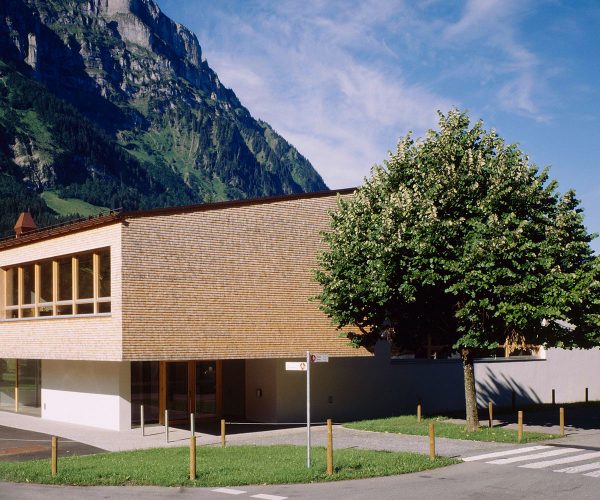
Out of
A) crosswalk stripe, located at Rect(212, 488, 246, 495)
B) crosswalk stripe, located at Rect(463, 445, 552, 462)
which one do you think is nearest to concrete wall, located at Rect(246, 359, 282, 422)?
crosswalk stripe, located at Rect(463, 445, 552, 462)

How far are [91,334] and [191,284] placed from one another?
3.43 meters

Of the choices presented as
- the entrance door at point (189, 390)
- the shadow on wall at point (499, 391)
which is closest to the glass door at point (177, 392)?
the entrance door at point (189, 390)

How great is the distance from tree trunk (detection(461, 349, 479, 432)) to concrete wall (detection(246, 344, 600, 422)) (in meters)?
6.17

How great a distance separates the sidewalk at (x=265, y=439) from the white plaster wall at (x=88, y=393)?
0.54m

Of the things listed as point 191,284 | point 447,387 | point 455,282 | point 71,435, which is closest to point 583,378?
point 447,387

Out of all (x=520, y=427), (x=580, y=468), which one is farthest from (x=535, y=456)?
(x=520, y=427)

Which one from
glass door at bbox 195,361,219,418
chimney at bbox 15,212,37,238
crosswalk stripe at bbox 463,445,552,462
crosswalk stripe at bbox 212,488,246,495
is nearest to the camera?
crosswalk stripe at bbox 212,488,246,495

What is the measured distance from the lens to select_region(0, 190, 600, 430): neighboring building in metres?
23.7

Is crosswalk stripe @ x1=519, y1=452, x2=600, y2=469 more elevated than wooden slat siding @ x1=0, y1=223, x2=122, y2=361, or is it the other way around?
wooden slat siding @ x1=0, y1=223, x2=122, y2=361

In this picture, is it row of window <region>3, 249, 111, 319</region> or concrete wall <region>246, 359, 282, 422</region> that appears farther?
concrete wall <region>246, 359, 282, 422</region>

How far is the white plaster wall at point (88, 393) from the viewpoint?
1000 inches

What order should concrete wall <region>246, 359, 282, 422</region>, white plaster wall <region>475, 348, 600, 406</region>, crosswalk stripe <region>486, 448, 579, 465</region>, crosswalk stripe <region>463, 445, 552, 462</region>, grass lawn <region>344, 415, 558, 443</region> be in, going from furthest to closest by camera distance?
white plaster wall <region>475, 348, 600, 406</region>, concrete wall <region>246, 359, 282, 422</region>, grass lawn <region>344, 415, 558, 443</region>, crosswalk stripe <region>463, 445, 552, 462</region>, crosswalk stripe <region>486, 448, 579, 465</region>

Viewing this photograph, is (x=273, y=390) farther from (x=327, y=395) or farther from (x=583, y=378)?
(x=583, y=378)

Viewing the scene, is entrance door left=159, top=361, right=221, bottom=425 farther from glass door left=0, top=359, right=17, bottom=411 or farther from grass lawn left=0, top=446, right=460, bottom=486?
glass door left=0, top=359, right=17, bottom=411
